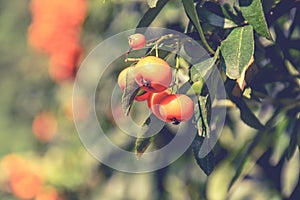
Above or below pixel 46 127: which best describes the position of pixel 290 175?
above

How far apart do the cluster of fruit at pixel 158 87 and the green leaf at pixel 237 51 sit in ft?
0.26

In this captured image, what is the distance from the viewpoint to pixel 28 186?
2342 millimetres

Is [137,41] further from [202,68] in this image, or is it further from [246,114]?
[246,114]

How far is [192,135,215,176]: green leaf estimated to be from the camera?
3.61 ft

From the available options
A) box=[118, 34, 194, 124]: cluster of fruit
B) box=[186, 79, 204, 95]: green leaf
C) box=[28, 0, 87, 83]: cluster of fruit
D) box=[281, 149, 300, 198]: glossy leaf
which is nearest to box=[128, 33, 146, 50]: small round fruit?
box=[118, 34, 194, 124]: cluster of fruit

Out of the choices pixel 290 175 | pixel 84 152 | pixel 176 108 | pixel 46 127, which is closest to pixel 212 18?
pixel 176 108

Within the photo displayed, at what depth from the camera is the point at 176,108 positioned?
1.03m

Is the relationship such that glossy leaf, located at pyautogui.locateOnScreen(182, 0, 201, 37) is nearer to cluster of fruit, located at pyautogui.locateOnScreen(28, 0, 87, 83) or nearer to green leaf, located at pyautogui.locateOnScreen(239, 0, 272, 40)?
green leaf, located at pyautogui.locateOnScreen(239, 0, 272, 40)

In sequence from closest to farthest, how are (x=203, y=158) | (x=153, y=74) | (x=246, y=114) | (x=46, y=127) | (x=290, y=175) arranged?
(x=153, y=74), (x=203, y=158), (x=246, y=114), (x=290, y=175), (x=46, y=127)

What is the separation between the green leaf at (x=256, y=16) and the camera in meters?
1.02

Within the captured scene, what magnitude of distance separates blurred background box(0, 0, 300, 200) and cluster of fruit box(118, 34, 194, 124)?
211mm

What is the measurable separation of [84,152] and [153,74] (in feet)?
3.98

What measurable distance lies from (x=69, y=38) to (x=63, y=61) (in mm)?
74

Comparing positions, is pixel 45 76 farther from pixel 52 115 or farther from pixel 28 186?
pixel 28 186
